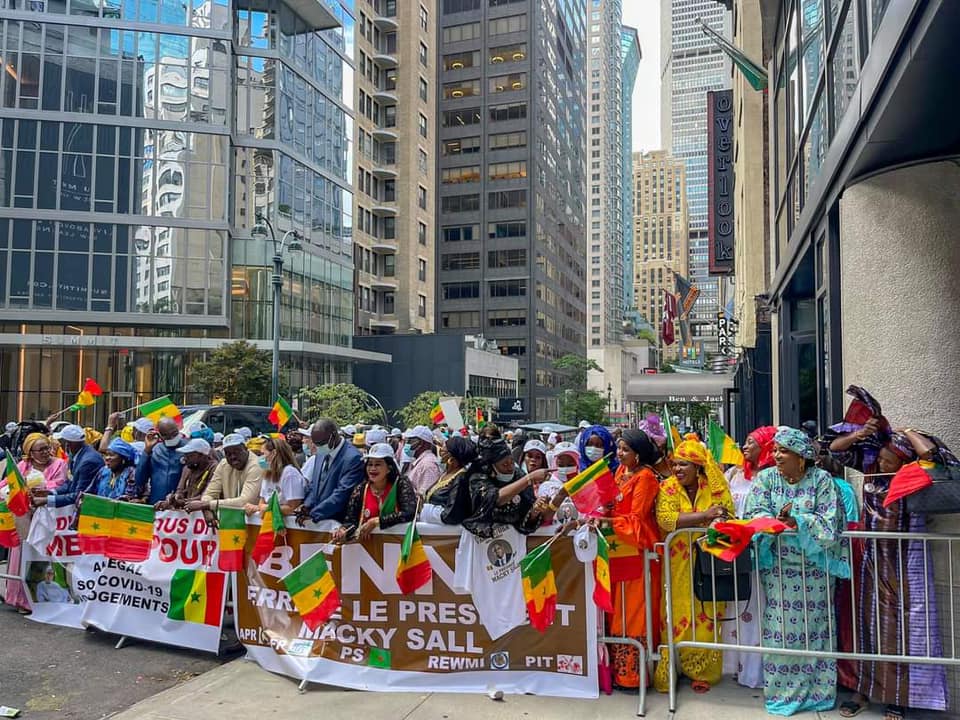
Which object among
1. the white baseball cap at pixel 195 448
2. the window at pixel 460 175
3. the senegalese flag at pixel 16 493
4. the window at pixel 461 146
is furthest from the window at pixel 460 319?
the white baseball cap at pixel 195 448

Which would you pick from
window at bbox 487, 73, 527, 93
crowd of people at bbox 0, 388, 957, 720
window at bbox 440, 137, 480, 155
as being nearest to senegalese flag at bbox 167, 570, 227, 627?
crowd of people at bbox 0, 388, 957, 720

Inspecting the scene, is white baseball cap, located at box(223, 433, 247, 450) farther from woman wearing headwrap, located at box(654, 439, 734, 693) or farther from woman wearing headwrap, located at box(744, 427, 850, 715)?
woman wearing headwrap, located at box(744, 427, 850, 715)

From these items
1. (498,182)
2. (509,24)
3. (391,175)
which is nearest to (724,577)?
(391,175)

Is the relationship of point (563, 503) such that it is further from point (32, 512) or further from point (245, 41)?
point (245, 41)

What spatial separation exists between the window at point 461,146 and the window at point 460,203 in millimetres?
5239

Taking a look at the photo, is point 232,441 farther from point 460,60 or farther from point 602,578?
point 460,60

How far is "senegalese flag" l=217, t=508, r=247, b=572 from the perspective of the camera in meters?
6.63

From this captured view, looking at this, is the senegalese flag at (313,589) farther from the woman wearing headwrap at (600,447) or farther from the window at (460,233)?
the window at (460,233)

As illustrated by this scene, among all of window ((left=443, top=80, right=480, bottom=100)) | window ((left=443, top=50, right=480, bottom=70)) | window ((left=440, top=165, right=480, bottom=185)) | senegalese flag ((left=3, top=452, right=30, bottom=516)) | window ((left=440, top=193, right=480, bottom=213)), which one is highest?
Result: window ((left=443, top=50, right=480, bottom=70))

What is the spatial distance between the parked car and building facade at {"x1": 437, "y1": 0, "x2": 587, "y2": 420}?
2731 inches

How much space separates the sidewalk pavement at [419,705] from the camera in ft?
17.4

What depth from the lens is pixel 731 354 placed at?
105 feet

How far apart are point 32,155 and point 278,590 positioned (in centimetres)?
4100

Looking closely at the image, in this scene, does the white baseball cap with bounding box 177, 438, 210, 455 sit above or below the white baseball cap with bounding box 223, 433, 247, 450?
below
